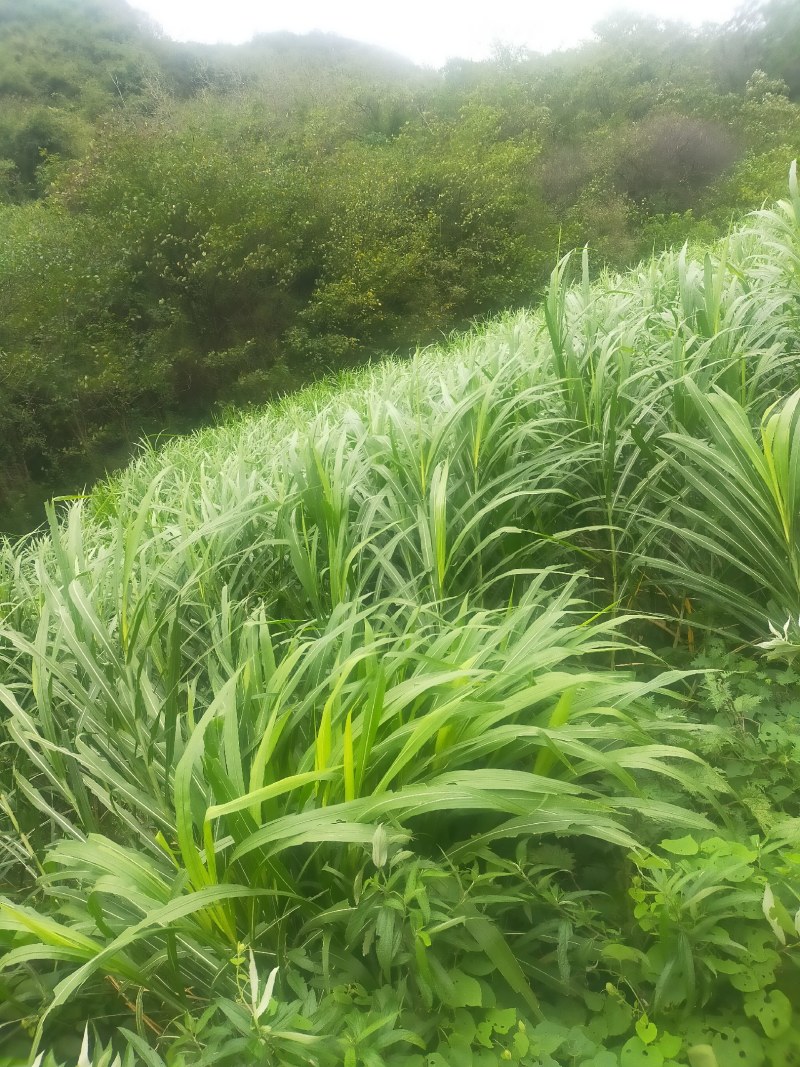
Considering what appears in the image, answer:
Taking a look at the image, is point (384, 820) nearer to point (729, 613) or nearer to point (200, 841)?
point (200, 841)

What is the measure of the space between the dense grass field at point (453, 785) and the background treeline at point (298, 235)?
10691 mm

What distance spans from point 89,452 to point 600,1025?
1370 cm

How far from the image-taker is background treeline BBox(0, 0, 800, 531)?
1216 centimetres

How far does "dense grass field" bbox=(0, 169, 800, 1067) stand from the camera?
646 mm

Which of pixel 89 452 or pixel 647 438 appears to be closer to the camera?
pixel 647 438

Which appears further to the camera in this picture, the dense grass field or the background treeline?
the background treeline

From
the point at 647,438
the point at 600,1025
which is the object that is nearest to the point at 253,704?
the point at 600,1025

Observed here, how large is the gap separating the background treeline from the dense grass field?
35.1ft

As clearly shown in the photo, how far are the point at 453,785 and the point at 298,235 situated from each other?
14.4m

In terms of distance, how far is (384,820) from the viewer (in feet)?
2.42

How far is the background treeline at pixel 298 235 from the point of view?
12156 millimetres

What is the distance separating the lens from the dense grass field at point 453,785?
0.65m

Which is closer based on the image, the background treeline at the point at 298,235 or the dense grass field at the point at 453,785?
the dense grass field at the point at 453,785

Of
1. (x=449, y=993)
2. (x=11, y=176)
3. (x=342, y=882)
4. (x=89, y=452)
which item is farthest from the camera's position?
(x=11, y=176)
